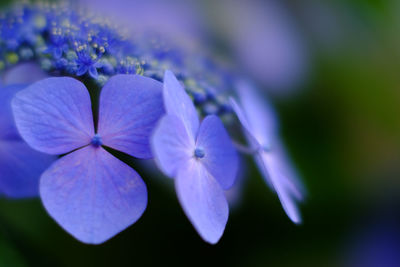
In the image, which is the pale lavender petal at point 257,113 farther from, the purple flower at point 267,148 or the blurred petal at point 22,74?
the blurred petal at point 22,74

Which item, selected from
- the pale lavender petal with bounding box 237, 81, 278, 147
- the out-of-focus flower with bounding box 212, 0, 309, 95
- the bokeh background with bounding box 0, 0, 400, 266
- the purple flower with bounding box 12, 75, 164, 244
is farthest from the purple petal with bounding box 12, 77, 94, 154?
the out-of-focus flower with bounding box 212, 0, 309, 95

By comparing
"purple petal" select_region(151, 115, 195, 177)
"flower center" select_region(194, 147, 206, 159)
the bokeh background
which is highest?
"purple petal" select_region(151, 115, 195, 177)

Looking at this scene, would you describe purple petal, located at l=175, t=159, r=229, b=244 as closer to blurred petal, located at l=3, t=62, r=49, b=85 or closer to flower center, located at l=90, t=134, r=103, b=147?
flower center, located at l=90, t=134, r=103, b=147

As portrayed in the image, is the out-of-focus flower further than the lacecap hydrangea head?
Yes

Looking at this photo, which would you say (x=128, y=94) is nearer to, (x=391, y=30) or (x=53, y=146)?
(x=53, y=146)

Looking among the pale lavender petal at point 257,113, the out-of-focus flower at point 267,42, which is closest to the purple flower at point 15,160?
the pale lavender petal at point 257,113

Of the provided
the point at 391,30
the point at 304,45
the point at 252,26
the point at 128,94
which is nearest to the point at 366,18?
the point at 391,30
